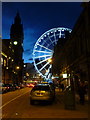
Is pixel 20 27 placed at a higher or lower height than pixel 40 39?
higher

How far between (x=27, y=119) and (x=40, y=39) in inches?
1523

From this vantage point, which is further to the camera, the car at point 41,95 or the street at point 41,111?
the car at point 41,95

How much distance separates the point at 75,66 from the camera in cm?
3047

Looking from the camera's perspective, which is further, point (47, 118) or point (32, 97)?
point (32, 97)

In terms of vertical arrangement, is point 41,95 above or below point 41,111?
above

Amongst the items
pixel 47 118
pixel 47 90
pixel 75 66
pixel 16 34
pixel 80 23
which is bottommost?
pixel 47 118

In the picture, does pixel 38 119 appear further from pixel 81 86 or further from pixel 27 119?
pixel 81 86

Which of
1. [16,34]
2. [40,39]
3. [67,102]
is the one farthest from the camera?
[16,34]

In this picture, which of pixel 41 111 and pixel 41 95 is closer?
pixel 41 111

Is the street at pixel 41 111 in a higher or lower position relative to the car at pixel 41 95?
lower

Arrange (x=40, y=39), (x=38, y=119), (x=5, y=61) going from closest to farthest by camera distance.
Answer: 1. (x=38, y=119)
2. (x=40, y=39)
3. (x=5, y=61)

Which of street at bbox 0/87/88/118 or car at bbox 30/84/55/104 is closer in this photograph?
street at bbox 0/87/88/118

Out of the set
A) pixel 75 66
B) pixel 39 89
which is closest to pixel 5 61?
pixel 75 66

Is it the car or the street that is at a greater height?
the car
